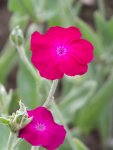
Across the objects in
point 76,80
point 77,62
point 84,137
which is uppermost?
point 76,80

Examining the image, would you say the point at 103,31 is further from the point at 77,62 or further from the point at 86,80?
the point at 77,62

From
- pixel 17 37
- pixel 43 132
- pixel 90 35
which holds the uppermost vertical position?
pixel 90 35

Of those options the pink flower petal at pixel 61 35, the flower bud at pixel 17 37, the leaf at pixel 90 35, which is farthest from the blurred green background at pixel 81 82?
the pink flower petal at pixel 61 35

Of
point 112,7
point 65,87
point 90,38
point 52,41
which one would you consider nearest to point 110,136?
point 65,87

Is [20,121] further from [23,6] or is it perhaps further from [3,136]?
[23,6]

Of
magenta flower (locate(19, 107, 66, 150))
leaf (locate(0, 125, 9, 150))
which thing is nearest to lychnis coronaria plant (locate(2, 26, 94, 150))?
magenta flower (locate(19, 107, 66, 150))

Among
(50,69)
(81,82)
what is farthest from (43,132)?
(81,82)

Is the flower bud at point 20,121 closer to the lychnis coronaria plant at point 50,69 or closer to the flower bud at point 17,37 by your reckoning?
the lychnis coronaria plant at point 50,69
